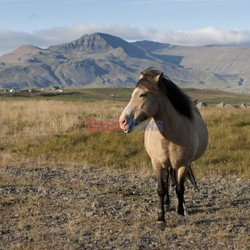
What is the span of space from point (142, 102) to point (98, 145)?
7.88 metres

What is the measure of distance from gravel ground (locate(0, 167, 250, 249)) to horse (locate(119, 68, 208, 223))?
600 mm

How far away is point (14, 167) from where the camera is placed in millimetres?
11305

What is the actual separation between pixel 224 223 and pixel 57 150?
7.70m

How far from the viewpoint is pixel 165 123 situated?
658cm

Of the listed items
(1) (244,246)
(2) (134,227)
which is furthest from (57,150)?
(1) (244,246)

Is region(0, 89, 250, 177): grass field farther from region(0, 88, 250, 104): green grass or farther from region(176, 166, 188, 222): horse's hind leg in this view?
region(0, 88, 250, 104): green grass

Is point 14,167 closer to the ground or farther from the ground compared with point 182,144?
closer to the ground

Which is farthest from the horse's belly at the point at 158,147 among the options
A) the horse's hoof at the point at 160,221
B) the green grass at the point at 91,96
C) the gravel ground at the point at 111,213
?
the green grass at the point at 91,96

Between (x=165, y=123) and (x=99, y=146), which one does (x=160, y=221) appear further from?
(x=99, y=146)

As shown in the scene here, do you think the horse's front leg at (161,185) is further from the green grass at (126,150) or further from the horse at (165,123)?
the green grass at (126,150)

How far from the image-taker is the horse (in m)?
6.14

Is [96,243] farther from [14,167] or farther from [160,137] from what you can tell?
[14,167]

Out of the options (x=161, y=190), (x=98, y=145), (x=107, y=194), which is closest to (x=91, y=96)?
(x=98, y=145)

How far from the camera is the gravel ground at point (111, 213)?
6.03m
